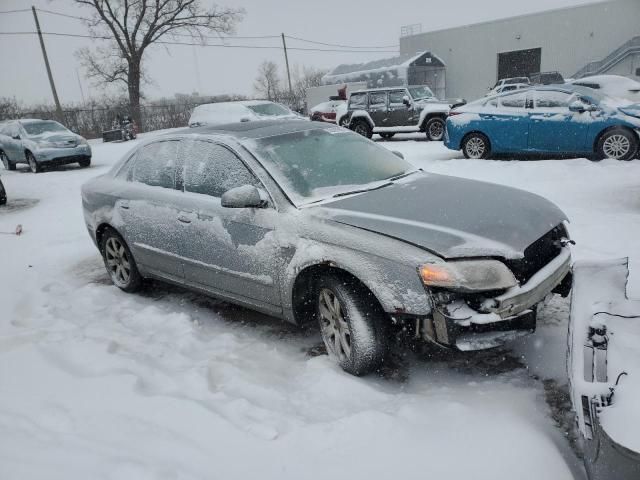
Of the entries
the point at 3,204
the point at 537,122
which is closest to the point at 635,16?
the point at 537,122

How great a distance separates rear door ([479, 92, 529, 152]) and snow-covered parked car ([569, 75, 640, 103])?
153 cm

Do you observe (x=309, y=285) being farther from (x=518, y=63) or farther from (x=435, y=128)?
(x=518, y=63)

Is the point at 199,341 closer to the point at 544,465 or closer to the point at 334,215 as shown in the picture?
the point at 334,215

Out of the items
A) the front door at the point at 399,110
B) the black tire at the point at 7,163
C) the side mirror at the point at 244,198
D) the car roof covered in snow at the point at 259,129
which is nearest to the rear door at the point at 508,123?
the front door at the point at 399,110

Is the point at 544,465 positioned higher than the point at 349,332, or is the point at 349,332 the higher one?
the point at 349,332

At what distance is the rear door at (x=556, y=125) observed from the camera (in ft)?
29.0

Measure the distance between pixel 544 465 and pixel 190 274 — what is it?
2.86m

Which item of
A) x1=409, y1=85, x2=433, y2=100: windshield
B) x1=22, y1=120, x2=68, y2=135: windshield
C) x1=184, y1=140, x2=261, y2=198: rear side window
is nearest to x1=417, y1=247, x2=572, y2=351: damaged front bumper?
x1=184, y1=140, x2=261, y2=198: rear side window

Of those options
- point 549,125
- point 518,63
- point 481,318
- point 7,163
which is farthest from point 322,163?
point 518,63

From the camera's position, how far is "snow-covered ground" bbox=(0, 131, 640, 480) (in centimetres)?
228

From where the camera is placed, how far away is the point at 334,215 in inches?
120

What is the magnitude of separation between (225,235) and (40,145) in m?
12.9

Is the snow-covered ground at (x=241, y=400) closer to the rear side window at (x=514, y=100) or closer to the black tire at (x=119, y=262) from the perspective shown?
the black tire at (x=119, y=262)

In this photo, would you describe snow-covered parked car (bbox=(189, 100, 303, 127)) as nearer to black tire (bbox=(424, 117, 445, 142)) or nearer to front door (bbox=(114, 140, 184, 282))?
black tire (bbox=(424, 117, 445, 142))
